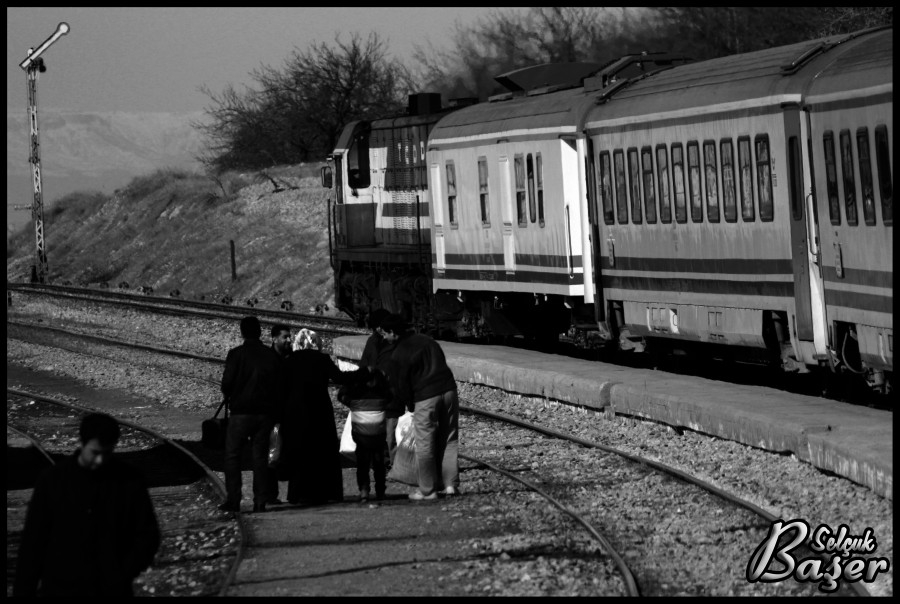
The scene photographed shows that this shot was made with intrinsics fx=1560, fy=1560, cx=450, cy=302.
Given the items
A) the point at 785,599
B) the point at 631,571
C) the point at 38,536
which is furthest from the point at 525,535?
the point at 38,536

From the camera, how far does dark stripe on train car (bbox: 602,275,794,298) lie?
16812mm

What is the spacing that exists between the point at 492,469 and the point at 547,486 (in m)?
1.00

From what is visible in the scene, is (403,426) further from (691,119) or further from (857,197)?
(691,119)


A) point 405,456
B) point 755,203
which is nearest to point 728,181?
point 755,203

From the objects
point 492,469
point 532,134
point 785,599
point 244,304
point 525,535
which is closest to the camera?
point 785,599

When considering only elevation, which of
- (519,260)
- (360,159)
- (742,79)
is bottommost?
(519,260)

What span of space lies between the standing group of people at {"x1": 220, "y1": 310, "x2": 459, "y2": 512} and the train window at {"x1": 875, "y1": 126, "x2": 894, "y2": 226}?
4188mm

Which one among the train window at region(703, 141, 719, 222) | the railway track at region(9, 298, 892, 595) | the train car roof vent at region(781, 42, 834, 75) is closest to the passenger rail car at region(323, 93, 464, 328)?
the railway track at region(9, 298, 892, 595)

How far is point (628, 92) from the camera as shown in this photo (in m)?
20.4

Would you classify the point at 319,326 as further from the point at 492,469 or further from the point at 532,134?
the point at 492,469

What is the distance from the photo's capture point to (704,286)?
1847 centimetres

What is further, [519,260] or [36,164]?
[36,164]

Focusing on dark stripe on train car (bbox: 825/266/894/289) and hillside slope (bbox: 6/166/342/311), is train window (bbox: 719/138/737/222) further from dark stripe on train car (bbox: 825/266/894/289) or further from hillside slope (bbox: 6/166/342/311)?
hillside slope (bbox: 6/166/342/311)

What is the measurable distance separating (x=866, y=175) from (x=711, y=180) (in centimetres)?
388
